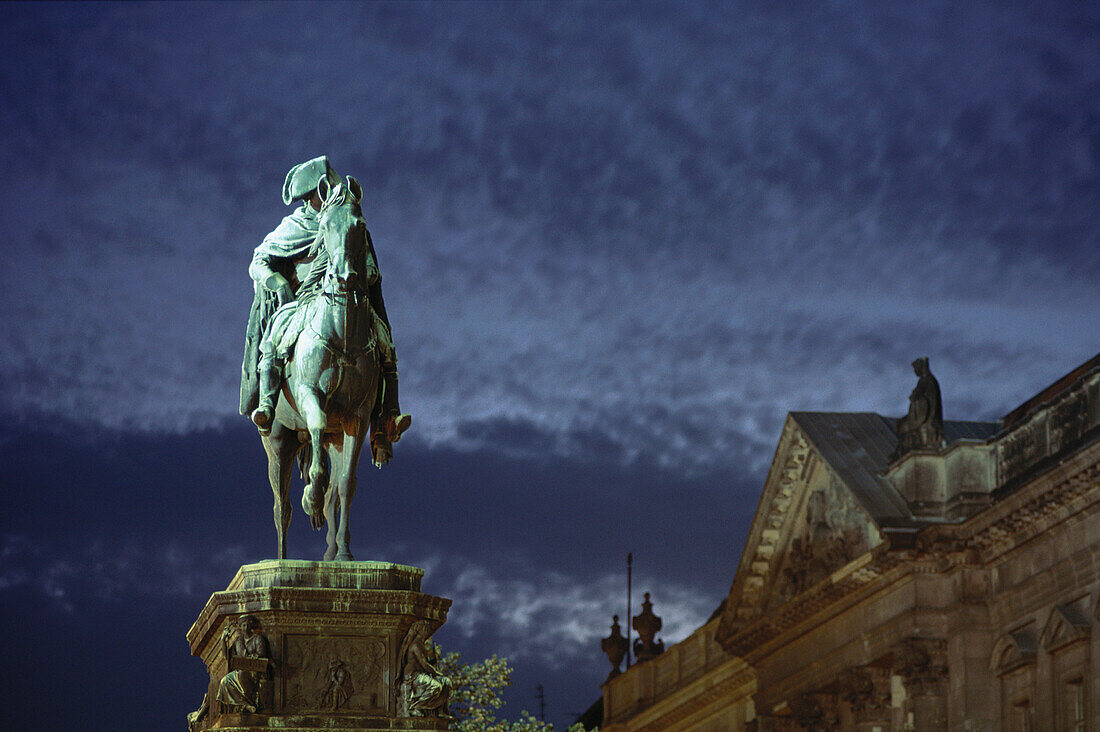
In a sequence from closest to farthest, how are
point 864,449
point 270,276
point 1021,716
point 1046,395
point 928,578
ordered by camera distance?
point 270,276
point 1021,716
point 928,578
point 1046,395
point 864,449

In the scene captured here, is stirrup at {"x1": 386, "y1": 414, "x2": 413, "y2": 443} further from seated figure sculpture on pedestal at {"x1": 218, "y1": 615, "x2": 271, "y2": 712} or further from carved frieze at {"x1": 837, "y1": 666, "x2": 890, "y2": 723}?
carved frieze at {"x1": 837, "y1": 666, "x2": 890, "y2": 723}

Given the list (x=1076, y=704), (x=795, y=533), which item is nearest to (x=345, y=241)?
(x=1076, y=704)

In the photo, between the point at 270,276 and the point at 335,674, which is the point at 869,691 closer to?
the point at 270,276

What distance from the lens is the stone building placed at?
116ft

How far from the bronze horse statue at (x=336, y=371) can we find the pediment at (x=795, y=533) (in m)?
28.6

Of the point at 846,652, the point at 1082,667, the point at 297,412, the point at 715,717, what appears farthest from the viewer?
the point at 715,717

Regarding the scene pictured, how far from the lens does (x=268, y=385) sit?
14484 millimetres

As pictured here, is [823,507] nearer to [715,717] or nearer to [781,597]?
[781,597]

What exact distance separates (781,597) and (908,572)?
→ 9.08 meters

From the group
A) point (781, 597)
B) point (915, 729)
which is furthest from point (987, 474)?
point (781, 597)

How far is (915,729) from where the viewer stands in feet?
131

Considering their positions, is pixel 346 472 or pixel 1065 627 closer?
pixel 346 472

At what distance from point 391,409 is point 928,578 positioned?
2734 cm

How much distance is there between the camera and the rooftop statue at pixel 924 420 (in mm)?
41688
